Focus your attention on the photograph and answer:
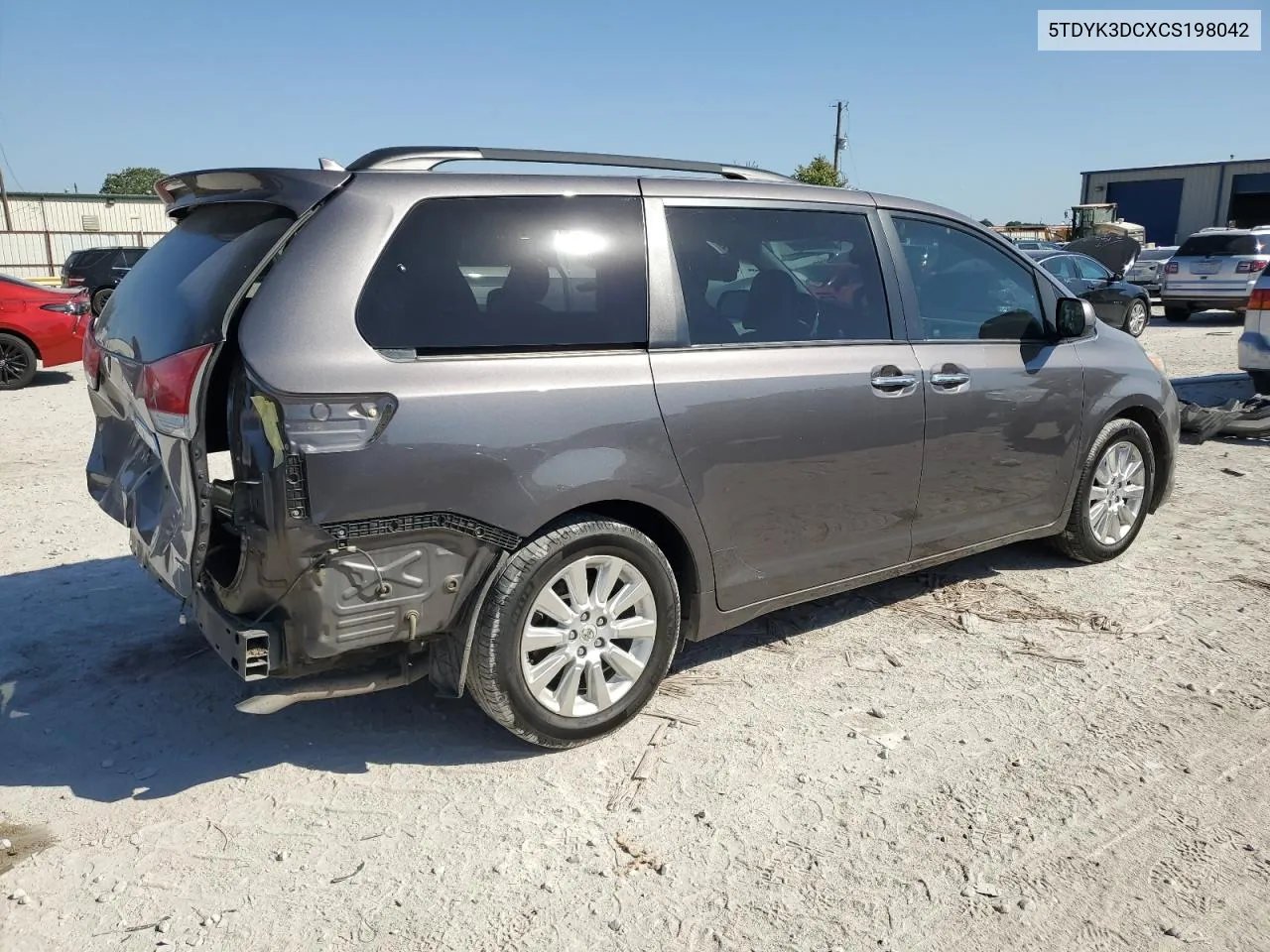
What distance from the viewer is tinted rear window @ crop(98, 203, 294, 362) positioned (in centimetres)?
309

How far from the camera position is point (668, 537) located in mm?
3713

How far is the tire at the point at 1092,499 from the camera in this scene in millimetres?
5199

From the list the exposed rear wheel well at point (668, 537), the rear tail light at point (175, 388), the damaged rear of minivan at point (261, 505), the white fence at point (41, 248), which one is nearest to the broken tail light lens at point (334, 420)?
the damaged rear of minivan at point (261, 505)

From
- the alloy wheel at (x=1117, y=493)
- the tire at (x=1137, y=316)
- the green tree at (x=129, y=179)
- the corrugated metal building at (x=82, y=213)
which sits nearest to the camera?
the alloy wheel at (x=1117, y=493)

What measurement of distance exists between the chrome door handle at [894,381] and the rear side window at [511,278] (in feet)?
3.62

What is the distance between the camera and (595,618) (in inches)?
138

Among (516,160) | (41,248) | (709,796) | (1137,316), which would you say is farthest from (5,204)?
(709,796)

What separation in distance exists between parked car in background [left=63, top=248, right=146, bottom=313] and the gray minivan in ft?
72.7

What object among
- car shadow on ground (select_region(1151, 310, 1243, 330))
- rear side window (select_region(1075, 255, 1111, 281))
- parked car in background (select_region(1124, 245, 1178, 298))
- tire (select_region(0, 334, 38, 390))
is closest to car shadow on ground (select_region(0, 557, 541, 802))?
tire (select_region(0, 334, 38, 390))

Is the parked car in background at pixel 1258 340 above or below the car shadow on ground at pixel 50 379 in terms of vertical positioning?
above

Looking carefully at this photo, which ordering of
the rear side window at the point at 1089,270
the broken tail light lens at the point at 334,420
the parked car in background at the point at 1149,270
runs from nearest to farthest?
the broken tail light lens at the point at 334,420 < the rear side window at the point at 1089,270 < the parked car in background at the point at 1149,270

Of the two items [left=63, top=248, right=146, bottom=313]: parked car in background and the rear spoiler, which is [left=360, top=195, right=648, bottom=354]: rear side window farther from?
[left=63, top=248, right=146, bottom=313]: parked car in background

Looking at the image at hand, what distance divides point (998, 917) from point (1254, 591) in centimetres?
316

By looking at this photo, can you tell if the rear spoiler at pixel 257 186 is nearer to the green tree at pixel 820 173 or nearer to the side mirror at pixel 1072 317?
the side mirror at pixel 1072 317
